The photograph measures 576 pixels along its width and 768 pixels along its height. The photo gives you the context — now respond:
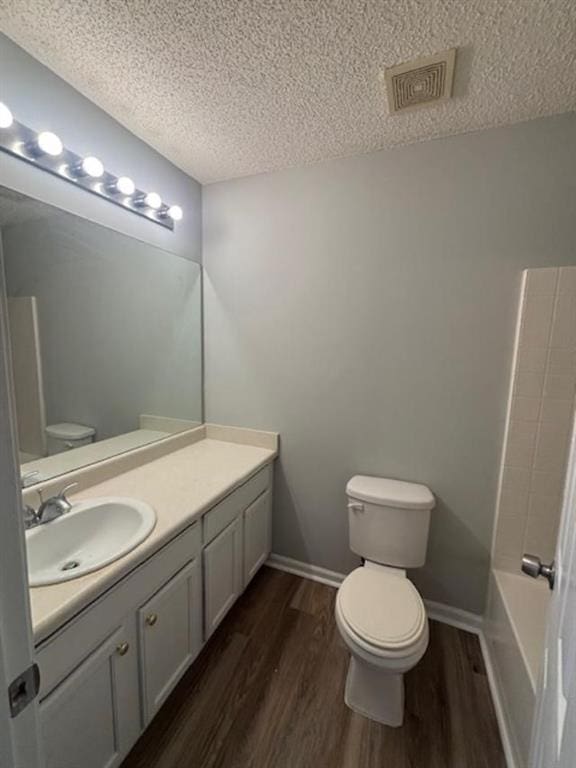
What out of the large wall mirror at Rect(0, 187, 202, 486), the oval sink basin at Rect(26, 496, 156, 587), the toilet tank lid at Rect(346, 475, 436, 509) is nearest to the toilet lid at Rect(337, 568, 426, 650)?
the toilet tank lid at Rect(346, 475, 436, 509)

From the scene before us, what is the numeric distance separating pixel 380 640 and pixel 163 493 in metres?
1.01

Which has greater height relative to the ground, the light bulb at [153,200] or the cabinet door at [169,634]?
the light bulb at [153,200]

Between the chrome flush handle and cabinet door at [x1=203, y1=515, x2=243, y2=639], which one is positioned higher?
the chrome flush handle

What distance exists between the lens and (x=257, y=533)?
186 centimetres

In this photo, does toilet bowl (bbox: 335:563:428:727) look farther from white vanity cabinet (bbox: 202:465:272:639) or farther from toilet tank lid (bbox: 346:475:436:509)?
white vanity cabinet (bbox: 202:465:272:639)

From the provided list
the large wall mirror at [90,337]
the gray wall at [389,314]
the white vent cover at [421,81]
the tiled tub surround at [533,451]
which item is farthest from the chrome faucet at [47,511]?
the white vent cover at [421,81]

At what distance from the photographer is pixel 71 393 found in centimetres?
143

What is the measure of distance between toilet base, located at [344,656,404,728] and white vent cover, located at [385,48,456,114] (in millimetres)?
2194

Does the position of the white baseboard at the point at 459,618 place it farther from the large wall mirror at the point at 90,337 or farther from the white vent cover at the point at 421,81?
the white vent cover at the point at 421,81

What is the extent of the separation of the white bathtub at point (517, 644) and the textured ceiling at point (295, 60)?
6.40 ft

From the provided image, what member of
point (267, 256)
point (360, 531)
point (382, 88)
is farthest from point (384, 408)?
point (382, 88)

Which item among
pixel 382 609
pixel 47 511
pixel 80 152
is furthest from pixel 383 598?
pixel 80 152

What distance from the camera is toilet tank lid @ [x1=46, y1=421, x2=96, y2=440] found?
53.4 inches

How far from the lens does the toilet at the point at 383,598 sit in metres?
1.17
